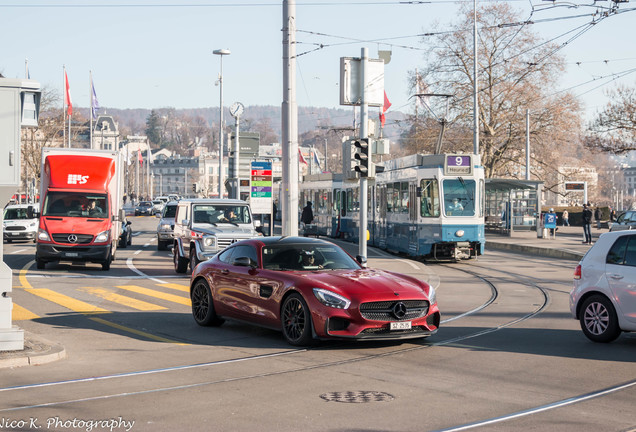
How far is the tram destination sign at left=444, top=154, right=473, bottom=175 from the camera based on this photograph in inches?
1099

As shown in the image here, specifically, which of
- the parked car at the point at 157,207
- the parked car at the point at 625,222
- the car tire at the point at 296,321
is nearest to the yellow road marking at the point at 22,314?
the car tire at the point at 296,321

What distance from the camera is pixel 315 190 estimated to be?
4662cm

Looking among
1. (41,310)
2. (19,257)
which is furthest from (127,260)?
(41,310)

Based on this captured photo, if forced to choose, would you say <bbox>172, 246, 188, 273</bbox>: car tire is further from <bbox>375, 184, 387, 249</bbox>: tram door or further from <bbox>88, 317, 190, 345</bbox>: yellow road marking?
<bbox>375, 184, 387, 249</bbox>: tram door

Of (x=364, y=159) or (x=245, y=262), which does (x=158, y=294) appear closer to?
(x=364, y=159)

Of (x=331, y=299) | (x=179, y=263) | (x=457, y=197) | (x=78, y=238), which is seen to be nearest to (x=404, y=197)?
(x=457, y=197)

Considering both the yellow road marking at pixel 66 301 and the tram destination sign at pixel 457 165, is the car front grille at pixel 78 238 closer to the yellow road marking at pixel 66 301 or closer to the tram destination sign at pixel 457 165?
the yellow road marking at pixel 66 301

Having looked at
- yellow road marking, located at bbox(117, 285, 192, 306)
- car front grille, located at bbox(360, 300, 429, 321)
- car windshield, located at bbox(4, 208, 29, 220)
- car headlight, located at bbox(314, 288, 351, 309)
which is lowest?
yellow road marking, located at bbox(117, 285, 192, 306)

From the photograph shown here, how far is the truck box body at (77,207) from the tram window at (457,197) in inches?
412

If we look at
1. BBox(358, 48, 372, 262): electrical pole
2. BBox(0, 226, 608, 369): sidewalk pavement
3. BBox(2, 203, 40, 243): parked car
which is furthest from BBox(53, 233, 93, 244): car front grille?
BBox(2, 203, 40, 243): parked car

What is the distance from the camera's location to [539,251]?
37.2 m

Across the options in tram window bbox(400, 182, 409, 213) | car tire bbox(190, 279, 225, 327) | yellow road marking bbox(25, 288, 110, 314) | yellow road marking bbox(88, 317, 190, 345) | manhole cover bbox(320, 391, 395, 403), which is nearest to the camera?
manhole cover bbox(320, 391, 395, 403)

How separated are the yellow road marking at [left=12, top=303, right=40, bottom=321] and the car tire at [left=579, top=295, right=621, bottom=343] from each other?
8.79m

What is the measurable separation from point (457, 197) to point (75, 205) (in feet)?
39.2
